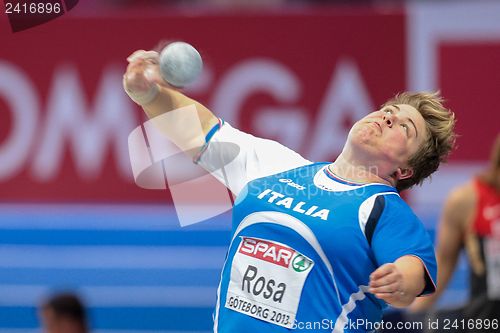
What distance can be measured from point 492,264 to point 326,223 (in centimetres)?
273

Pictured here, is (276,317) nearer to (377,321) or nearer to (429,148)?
(377,321)

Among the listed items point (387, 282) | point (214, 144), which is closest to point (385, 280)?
point (387, 282)

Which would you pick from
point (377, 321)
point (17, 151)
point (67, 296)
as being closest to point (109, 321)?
point (17, 151)

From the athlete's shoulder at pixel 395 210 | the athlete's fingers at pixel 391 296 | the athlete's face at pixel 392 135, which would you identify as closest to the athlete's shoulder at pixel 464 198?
the athlete's face at pixel 392 135

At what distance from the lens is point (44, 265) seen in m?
9.12

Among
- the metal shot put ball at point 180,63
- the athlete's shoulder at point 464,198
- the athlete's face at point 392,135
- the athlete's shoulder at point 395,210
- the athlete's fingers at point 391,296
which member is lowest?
the athlete's shoulder at point 464,198

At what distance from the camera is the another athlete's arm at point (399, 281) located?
3160 millimetres

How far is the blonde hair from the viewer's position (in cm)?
371

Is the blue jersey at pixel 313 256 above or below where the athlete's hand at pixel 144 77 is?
below

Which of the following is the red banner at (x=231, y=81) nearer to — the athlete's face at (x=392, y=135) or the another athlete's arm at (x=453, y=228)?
the another athlete's arm at (x=453, y=228)

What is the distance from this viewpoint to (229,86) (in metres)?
8.41

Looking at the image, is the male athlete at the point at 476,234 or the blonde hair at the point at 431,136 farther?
the male athlete at the point at 476,234

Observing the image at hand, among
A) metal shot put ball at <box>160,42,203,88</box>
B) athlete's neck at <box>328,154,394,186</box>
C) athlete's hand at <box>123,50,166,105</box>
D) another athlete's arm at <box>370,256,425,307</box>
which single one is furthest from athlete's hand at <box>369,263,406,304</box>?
athlete's hand at <box>123,50,166,105</box>

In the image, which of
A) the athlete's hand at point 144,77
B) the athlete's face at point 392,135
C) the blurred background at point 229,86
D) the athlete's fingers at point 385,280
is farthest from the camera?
the blurred background at point 229,86
